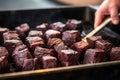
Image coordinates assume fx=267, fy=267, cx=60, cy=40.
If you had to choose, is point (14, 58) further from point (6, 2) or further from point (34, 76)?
point (6, 2)

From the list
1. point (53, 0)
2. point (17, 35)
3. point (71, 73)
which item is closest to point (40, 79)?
point (71, 73)

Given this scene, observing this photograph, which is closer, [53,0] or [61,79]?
[61,79]

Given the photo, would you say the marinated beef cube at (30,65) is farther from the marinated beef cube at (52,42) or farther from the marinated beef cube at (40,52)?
the marinated beef cube at (52,42)

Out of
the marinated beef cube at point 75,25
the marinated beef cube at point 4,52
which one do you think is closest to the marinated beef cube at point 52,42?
the marinated beef cube at point 4,52

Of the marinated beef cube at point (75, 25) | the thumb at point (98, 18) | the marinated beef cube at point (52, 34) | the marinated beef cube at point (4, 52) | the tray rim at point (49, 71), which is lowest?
the tray rim at point (49, 71)

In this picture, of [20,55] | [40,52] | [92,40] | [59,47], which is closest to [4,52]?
[20,55]

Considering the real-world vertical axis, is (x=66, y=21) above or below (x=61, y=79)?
above

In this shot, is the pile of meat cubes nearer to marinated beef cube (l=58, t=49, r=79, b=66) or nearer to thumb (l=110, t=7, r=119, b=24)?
marinated beef cube (l=58, t=49, r=79, b=66)
